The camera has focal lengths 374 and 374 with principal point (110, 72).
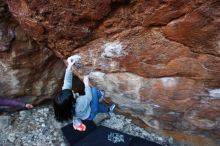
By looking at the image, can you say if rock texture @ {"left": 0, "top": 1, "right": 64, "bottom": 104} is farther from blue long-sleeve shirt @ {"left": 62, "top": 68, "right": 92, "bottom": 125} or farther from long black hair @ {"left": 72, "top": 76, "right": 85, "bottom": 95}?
blue long-sleeve shirt @ {"left": 62, "top": 68, "right": 92, "bottom": 125}

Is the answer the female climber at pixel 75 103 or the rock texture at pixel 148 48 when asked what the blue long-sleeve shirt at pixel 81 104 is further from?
the rock texture at pixel 148 48

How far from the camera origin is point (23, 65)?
385 centimetres

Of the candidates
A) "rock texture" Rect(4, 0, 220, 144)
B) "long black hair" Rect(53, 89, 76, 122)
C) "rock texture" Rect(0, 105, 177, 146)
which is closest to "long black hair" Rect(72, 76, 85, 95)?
"rock texture" Rect(0, 105, 177, 146)

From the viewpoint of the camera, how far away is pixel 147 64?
3156 mm

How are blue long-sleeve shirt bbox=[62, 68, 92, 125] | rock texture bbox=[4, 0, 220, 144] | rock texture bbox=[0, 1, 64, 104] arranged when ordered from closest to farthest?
rock texture bbox=[4, 0, 220, 144] < blue long-sleeve shirt bbox=[62, 68, 92, 125] < rock texture bbox=[0, 1, 64, 104]

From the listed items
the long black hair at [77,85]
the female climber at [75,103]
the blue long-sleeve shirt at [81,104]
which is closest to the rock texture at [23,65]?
the long black hair at [77,85]

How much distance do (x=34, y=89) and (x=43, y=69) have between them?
268 mm

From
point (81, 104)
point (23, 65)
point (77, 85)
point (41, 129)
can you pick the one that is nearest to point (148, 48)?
point (81, 104)

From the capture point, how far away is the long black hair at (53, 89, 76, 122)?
287cm

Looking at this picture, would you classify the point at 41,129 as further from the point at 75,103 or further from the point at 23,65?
the point at 75,103

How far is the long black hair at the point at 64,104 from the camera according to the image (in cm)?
287

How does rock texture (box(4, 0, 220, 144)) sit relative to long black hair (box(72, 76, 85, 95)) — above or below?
above

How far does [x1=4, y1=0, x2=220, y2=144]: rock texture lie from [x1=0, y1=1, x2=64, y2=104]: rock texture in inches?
14.6

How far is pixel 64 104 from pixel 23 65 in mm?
1163
